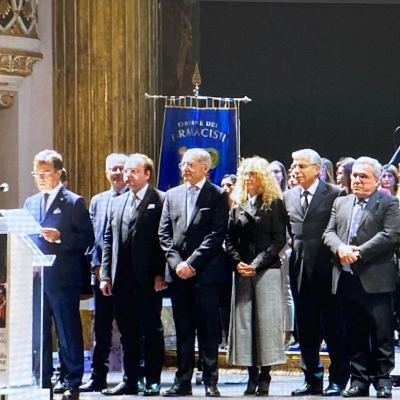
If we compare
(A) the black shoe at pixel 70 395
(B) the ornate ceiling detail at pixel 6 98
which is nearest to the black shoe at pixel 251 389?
(A) the black shoe at pixel 70 395

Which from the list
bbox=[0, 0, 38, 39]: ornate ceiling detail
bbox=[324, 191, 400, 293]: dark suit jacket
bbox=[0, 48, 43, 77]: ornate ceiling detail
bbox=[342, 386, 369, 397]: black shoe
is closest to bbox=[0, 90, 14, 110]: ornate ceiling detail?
bbox=[0, 48, 43, 77]: ornate ceiling detail

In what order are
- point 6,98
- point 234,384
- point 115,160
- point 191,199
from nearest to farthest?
point 191,199 → point 115,160 → point 234,384 → point 6,98

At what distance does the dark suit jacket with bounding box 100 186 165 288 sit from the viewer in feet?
27.1

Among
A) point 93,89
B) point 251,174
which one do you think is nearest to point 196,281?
point 251,174

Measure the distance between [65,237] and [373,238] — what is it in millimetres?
1864

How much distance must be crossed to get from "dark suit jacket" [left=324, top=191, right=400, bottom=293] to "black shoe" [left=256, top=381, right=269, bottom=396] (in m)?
0.72

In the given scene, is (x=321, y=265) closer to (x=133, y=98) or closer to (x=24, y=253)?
(x=24, y=253)

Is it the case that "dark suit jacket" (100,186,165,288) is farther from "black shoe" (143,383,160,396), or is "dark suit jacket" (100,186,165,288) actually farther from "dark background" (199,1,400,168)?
"dark background" (199,1,400,168)

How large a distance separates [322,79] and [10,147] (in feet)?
11.4

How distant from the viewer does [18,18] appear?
1033 centimetres

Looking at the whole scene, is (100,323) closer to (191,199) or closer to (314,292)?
(191,199)

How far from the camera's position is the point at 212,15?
12.6 metres

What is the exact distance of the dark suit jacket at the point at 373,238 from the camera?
7957mm

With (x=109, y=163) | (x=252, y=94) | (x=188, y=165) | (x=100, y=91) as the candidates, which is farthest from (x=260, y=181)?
(x=252, y=94)
